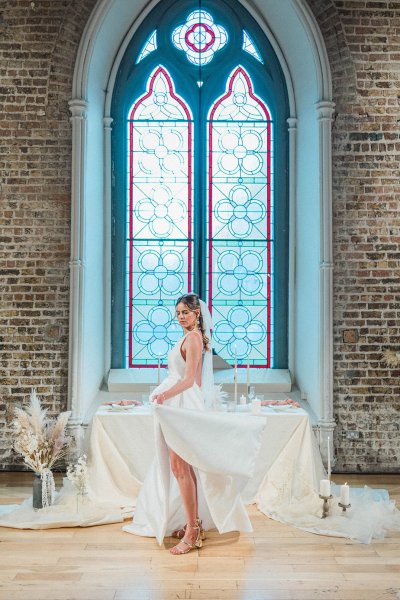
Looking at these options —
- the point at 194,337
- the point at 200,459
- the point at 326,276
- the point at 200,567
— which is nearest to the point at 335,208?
the point at 326,276

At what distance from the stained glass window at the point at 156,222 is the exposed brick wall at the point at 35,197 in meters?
0.94

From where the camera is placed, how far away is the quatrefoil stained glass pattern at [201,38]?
24.0 feet

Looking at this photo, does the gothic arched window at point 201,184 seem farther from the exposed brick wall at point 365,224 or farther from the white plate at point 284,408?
the white plate at point 284,408

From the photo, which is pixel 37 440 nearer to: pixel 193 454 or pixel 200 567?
pixel 193 454

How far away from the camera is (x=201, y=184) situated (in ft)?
23.7

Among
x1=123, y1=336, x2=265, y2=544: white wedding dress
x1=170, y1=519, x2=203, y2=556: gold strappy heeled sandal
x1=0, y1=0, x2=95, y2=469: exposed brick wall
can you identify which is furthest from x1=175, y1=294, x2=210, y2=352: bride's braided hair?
x1=0, y1=0, x2=95, y2=469: exposed brick wall

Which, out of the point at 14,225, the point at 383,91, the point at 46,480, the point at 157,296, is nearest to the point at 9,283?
the point at 14,225

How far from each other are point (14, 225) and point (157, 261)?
151cm

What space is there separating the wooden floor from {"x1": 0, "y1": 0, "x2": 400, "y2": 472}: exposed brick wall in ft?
5.91

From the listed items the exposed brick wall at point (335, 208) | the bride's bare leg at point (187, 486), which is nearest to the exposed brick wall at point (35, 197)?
the exposed brick wall at point (335, 208)

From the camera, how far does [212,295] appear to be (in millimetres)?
7176

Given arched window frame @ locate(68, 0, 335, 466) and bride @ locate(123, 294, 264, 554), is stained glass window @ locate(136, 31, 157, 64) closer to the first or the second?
arched window frame @ locate(68, 0, 335, 466)

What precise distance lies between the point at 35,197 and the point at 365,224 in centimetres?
305

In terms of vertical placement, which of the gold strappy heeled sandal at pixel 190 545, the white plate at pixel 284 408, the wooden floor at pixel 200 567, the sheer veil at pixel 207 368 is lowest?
the wooden floor at pixel 200 567
